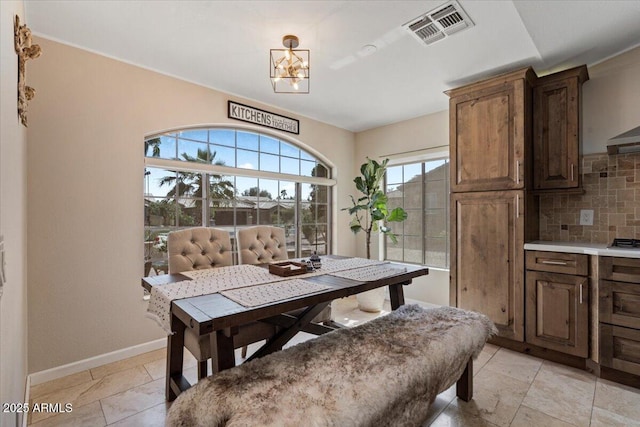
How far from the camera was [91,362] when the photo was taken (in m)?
2.47

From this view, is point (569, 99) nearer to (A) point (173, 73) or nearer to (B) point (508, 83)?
(B) point (508, 83)

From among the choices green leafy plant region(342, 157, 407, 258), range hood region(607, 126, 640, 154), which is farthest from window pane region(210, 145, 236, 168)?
range hood region(607, 126, 640, 154)

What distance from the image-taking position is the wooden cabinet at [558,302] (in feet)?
7.91

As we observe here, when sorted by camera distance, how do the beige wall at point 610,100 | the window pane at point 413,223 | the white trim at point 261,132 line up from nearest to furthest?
1. the beige wall at point 610,100
2. the white trim at point 261,132
3. the window pane at point 413,223

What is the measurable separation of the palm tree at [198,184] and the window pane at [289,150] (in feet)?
2.98

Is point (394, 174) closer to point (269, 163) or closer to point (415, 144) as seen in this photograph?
point (415, 144)

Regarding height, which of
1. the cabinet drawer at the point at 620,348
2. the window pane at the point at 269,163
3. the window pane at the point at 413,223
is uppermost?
the window pane at the point at 269,163

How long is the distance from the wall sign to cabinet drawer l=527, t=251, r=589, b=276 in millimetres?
2959

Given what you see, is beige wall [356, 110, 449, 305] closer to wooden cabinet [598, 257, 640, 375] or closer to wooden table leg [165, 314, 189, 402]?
wooden cabinet [598, 257, 640, 375]

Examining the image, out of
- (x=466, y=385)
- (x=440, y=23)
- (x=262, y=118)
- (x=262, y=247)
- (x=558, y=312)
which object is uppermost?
(x=440, y=23)

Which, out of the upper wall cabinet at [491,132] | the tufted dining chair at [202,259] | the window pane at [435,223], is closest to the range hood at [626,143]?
the upper wall cabinet at [491,132]

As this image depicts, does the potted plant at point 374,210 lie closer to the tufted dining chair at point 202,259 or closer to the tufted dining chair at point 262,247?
the tufted dining chair at point 262,247

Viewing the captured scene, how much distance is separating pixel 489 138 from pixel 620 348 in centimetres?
192

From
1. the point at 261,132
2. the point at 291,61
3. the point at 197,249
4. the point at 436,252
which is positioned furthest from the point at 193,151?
the point at 436,252
